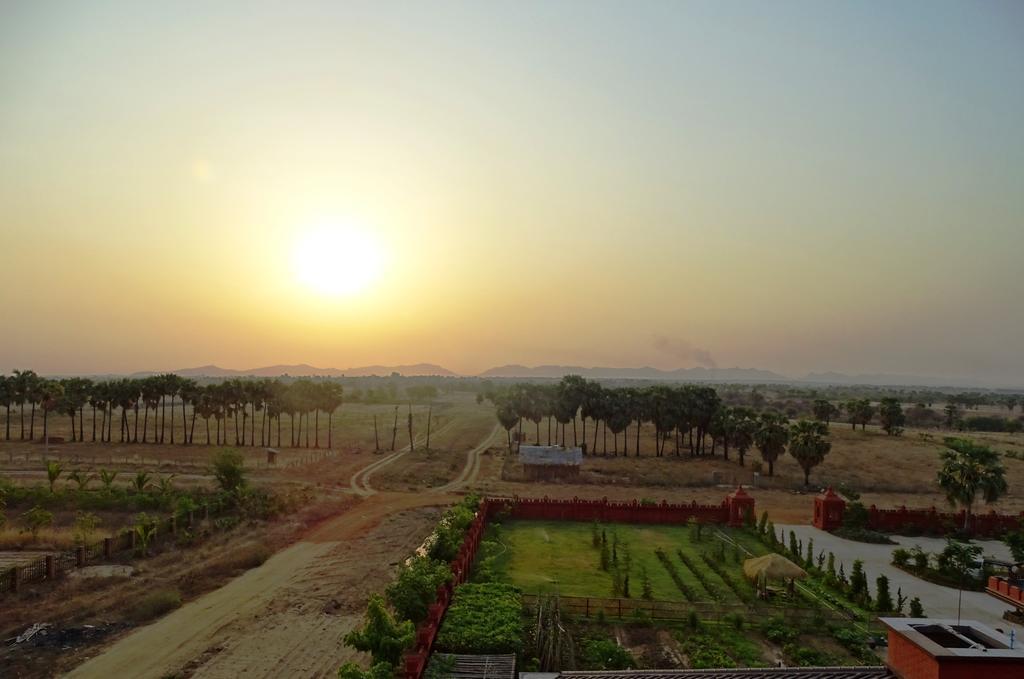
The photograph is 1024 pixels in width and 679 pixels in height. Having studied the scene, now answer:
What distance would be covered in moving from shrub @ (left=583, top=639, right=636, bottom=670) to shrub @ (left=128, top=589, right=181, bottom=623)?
15830mm

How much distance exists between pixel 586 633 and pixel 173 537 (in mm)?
23014

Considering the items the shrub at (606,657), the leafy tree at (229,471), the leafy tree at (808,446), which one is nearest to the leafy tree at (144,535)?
the leafy tree at (229,471)

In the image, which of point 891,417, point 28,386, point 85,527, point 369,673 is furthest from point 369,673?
point 891,417

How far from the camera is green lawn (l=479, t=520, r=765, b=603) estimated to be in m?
25.9

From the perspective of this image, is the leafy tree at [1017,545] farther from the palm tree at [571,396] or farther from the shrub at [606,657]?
the palm tree at [571,396]

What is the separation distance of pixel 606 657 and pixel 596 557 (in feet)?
37.7

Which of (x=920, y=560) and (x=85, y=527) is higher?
(x=85, y=527)

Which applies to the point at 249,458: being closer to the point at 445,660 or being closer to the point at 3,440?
the point at 3,440

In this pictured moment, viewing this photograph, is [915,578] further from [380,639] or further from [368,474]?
[368,474]

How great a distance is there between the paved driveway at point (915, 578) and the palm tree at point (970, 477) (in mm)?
2571

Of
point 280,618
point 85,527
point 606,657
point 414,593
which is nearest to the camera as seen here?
point 606,657

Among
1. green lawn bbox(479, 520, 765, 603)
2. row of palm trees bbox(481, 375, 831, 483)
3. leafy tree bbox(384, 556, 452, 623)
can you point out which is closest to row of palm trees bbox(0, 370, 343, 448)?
row of palm trees bbox(481, 375, 831, 483)

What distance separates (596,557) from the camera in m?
30.2

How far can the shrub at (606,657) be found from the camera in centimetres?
1836
